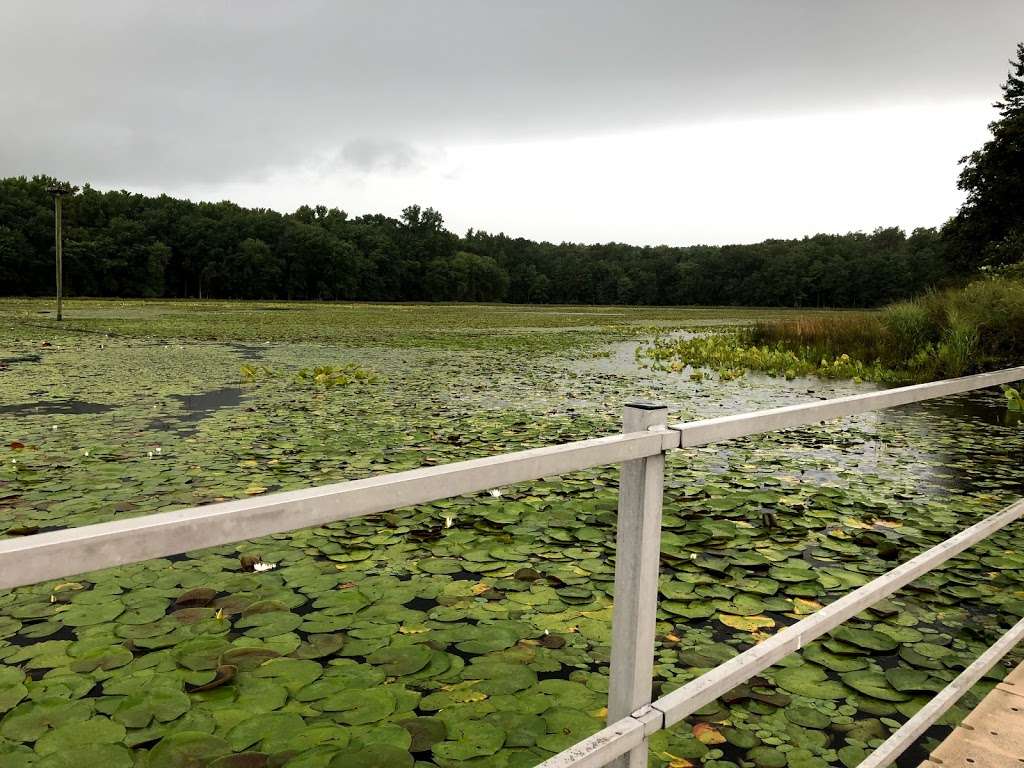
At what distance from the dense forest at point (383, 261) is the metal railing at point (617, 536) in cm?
6561

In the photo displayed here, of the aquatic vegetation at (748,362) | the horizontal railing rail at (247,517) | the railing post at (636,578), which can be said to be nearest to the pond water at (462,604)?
the railing post at (636,578)

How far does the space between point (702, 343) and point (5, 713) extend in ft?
54.9

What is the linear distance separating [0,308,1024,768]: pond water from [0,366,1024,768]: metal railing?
100cm

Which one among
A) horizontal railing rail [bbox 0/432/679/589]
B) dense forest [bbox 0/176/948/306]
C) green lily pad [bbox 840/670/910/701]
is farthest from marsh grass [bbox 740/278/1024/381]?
dense forest [bbox 0/176/948/306]

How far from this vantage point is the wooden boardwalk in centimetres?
187

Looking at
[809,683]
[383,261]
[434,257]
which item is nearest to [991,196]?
[809,683]

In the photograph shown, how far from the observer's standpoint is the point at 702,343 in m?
17.5

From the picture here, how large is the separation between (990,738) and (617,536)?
1.53 meters

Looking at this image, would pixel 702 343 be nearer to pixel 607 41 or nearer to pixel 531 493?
pixel 607 41

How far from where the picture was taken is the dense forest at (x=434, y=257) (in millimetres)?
40344

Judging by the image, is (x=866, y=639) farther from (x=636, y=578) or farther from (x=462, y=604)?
(x=636, y=578)

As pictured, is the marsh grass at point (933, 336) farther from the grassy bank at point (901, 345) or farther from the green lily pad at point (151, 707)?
the green lily pad at point (151, 707)

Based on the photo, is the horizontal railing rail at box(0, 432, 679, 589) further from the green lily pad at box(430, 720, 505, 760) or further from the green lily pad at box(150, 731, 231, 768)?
the green lily pad at box(150, 731, 231, 768)

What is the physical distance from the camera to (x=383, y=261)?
101250 mm
